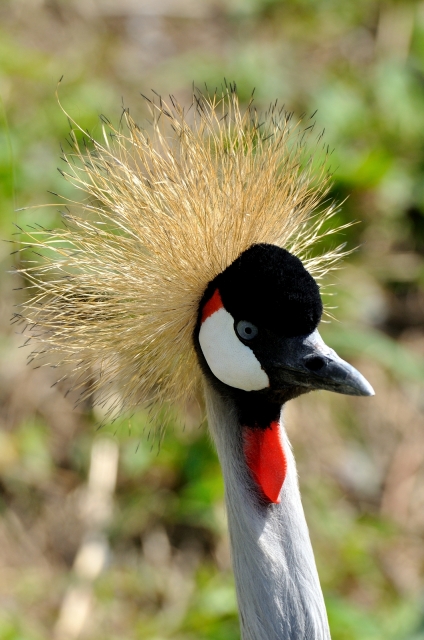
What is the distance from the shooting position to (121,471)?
2.20 meters

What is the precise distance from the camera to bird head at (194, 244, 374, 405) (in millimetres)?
1163

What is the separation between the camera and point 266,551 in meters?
1.23

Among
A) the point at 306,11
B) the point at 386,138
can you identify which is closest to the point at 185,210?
the point at 386,138

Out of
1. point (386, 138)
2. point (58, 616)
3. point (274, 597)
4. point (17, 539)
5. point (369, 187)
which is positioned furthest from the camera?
point (386, 138)

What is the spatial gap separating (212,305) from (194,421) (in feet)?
3.44

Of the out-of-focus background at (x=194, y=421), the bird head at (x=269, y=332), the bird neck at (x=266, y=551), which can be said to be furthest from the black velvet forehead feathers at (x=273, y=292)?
the out-of-focus background at (x=194, y=421)

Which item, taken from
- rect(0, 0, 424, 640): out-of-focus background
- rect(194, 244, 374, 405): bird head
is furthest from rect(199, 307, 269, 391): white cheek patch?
rect(0, 0, 424, 640): out-of-focus background

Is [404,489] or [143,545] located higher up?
[404,489]

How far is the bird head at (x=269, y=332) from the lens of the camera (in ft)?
3.82

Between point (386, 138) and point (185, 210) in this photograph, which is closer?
point (185, 210)

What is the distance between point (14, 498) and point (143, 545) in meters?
0.38

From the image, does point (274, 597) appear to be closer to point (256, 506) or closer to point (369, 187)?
point (256, 506)

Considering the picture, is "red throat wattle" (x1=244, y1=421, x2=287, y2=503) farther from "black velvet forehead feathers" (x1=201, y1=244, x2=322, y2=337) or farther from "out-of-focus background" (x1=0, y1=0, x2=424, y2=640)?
"out-of-focus background" (x1=0, y1=0, x2=424, y2=640)

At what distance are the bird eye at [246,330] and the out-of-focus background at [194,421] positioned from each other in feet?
2.56
